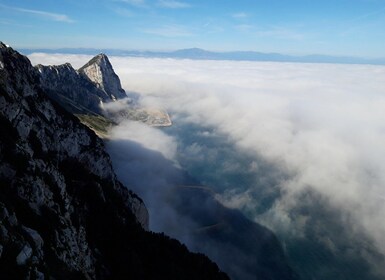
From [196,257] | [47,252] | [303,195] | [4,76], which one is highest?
[4,76]

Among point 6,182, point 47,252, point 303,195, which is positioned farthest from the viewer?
point 303,195

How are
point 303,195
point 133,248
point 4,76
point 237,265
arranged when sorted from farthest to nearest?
point 303,195, point 237,265, point 4,76, point 133,248

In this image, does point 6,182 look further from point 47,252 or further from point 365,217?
point 365,217

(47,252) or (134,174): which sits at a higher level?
(47,252)

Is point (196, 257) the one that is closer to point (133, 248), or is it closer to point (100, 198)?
point (133, 248)

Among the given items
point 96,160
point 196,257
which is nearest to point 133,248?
point 196,257

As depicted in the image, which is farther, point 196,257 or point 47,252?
point 196,257

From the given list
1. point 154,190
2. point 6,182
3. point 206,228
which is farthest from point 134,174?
point 6,182
